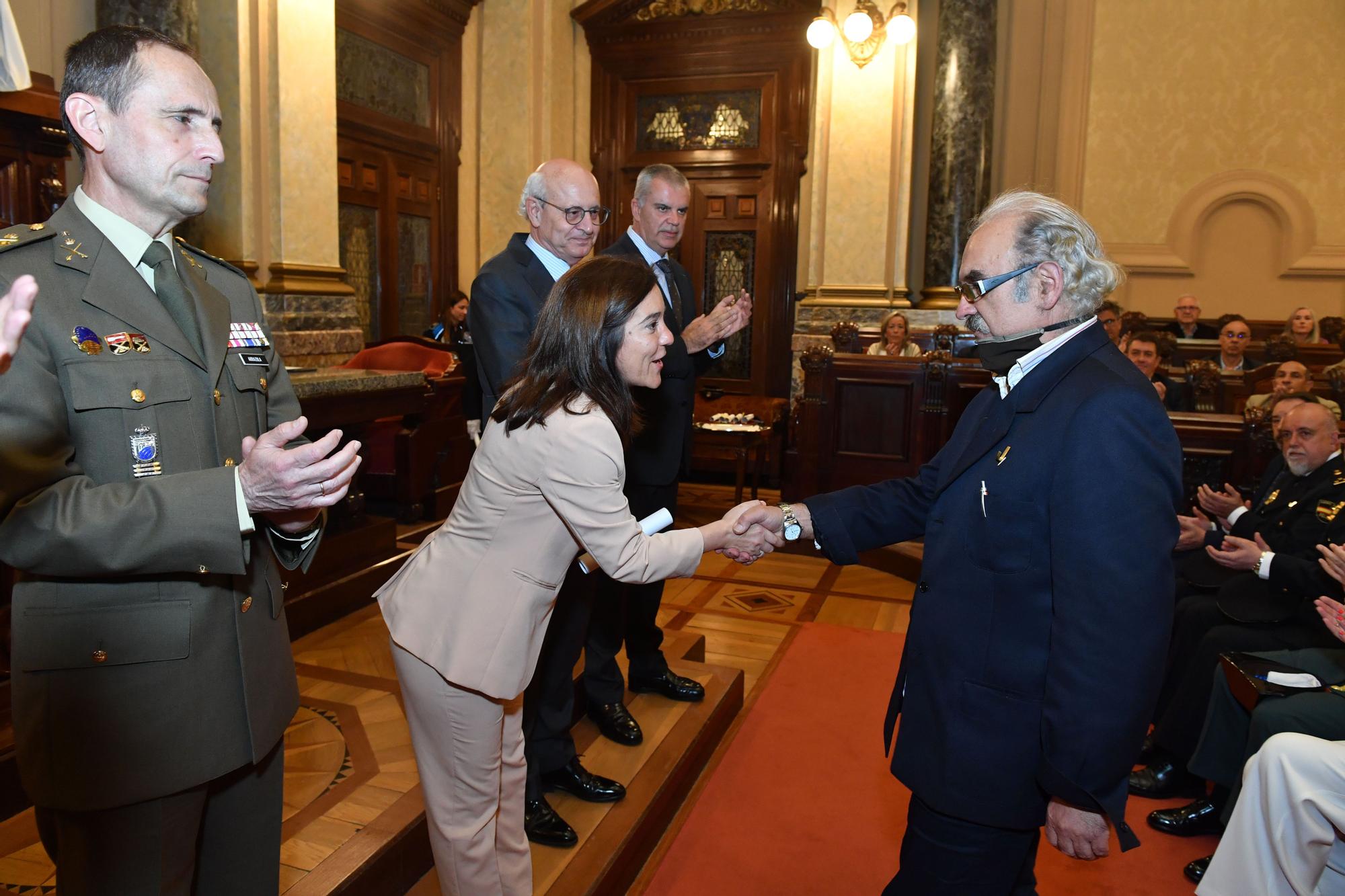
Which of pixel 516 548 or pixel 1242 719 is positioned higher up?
pixel 516 548

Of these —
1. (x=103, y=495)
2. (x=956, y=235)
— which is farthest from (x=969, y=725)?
(x=956, y=235)

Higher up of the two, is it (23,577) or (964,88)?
(964,88)

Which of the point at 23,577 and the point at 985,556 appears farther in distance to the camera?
the point at 985,556

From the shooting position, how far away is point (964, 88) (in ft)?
25.9

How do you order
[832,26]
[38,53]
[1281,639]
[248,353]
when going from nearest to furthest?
1. [248,353]
2. [1281,639]
3. [38,53]
4. [832,26]

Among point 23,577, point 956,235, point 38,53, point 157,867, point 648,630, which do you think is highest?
point 38,53

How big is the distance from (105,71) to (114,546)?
2.30 feet

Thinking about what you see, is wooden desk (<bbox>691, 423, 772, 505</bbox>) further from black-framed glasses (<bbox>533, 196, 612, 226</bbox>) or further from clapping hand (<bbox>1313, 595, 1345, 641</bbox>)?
clapping hand (<bbox>1313, 595, 1345, 641</bbox>)

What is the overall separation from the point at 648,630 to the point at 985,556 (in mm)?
1946

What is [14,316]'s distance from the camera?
2.99 ft

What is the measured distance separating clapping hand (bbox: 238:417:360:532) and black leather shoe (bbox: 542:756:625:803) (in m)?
1.59

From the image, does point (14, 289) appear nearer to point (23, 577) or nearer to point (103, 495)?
point (103, 495)

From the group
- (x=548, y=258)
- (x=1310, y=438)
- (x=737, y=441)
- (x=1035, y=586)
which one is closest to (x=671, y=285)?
(x=548, y=258)

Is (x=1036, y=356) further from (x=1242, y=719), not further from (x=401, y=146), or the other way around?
(x=401, y=146)
